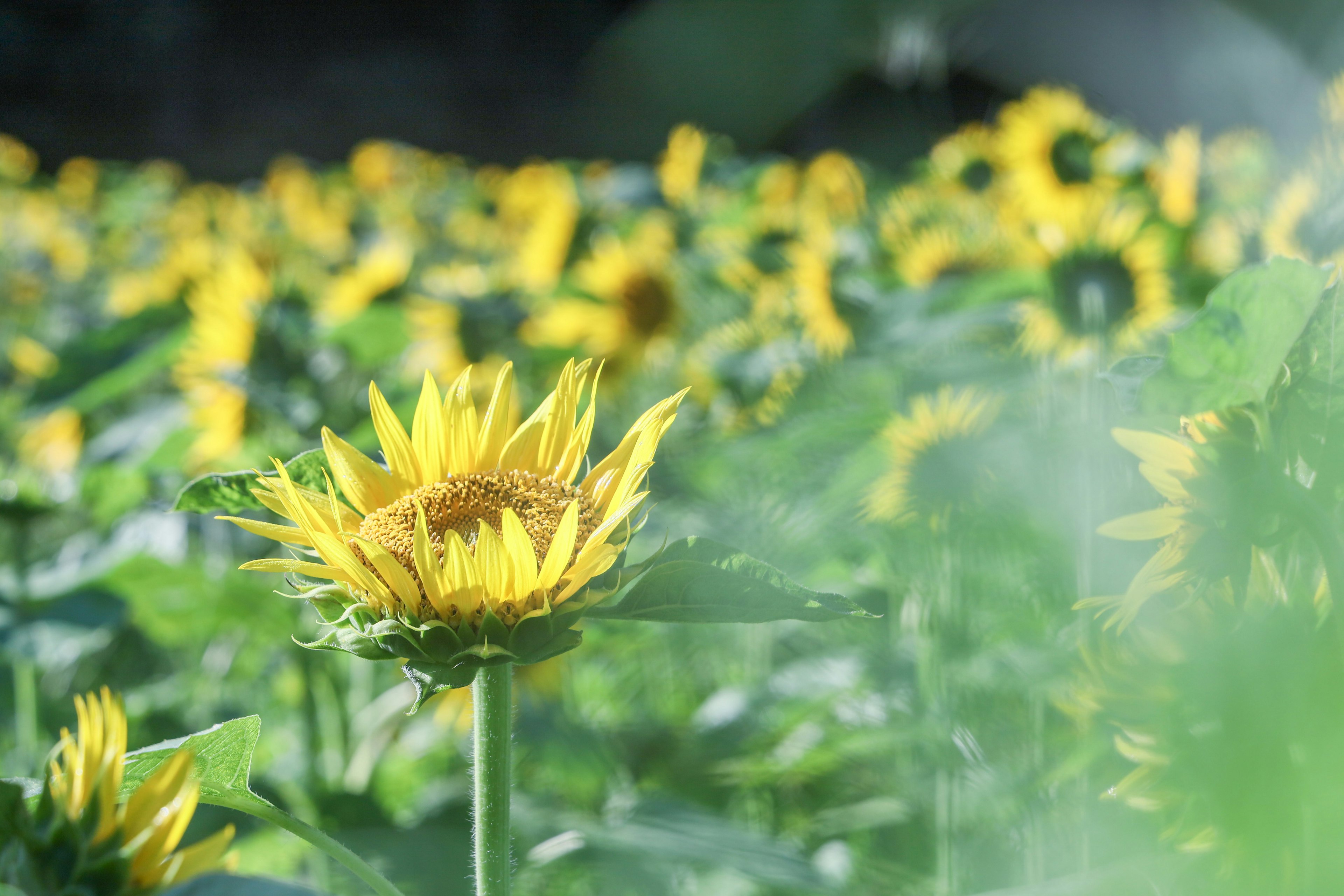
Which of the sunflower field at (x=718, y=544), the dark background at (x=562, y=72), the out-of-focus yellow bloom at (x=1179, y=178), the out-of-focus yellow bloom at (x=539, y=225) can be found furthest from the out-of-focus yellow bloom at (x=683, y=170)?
the out-of-focus yellow bloom at (x=1179, y=178)

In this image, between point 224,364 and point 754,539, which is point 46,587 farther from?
point 754,539

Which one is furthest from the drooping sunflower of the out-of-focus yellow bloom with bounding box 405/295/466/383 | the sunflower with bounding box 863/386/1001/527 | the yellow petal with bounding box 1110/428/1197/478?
the out-of-focus yellow bloom with bounding box 405/295/466/383

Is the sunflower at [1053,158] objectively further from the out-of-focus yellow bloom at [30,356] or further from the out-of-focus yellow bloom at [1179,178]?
the out-of-focus yellow bloom at [30,356]

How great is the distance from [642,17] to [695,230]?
4.54 feet

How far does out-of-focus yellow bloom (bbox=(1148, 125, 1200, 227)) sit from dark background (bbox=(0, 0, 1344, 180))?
42 millimetres

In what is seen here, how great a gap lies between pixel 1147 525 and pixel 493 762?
172 millimetres

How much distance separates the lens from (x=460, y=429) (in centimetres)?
33

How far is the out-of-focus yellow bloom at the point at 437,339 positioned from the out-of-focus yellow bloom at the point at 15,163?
72.8 inches

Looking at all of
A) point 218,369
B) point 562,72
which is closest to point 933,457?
point 218,369

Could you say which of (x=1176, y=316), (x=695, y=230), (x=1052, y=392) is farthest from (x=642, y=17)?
(x=1052, y=392)

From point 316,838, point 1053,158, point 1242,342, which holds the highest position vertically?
point 1053,158

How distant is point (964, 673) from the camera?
0.55m

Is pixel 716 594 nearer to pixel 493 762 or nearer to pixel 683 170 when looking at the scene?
pixel 493 762

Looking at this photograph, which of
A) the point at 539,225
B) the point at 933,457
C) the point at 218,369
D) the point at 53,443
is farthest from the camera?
the point at 539,225
